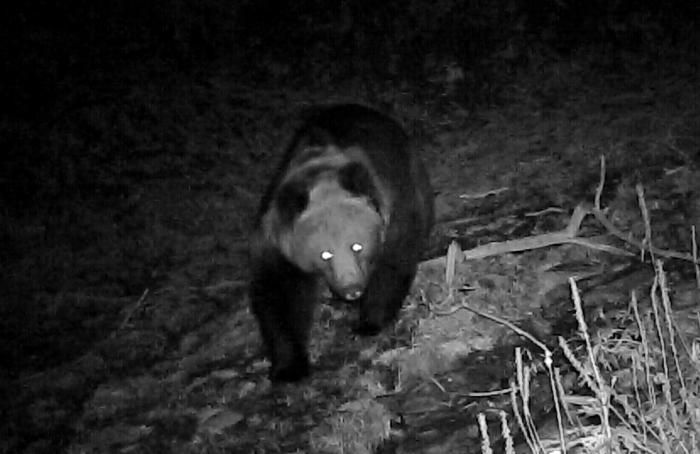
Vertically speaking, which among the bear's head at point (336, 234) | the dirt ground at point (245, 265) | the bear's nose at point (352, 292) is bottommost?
the dirt ground at point (245, 265)

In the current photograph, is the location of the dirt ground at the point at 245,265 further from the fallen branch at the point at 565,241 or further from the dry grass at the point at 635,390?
the dry grass at the point at 635,390

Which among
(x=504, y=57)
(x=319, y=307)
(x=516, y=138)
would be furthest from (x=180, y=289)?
(x=504, y=57)

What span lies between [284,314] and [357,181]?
0.71 m

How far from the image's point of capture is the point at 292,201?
16.3 feet

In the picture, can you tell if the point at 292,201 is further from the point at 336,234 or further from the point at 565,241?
the point at 565,241

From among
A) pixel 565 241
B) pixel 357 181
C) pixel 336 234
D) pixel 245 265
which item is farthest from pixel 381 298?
pixel 245 265

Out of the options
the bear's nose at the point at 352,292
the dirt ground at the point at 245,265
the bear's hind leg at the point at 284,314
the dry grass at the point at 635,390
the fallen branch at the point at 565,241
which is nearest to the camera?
the dry grass at the point at 635,390

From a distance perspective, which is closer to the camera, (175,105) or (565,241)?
(565,241)

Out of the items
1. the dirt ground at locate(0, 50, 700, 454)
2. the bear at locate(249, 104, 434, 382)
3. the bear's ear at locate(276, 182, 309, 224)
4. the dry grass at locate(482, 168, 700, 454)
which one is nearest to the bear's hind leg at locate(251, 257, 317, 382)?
the bear at locate(249, 104, 434, 382)

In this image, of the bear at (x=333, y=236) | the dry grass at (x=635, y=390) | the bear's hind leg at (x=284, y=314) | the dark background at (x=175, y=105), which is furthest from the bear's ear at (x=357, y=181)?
the dark background at (x=175, y=105)

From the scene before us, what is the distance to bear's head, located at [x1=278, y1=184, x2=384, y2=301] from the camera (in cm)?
493

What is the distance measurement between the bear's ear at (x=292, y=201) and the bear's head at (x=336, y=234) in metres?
0.02

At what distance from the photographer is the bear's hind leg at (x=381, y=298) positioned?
5.22 metres

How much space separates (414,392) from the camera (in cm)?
464
